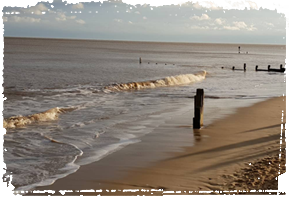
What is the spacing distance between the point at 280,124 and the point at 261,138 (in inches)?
104

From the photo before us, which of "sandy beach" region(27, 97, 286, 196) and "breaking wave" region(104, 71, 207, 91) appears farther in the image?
"breaking wave" region(104, 71, 207, 91)

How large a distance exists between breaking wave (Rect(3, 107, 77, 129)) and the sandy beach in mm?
5170

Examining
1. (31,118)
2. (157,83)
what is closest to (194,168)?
(31,118)

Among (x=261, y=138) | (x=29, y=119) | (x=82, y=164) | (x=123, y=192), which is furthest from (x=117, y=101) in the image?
(x=123, y=192)

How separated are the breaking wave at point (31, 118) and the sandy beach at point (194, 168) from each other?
204 inches

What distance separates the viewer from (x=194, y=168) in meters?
9.36

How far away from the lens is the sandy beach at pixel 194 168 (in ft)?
26.3

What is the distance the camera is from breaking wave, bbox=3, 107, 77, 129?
15.1m

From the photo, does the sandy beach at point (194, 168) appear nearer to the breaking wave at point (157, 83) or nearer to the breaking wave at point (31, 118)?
the breaking wave at point (31, 118)

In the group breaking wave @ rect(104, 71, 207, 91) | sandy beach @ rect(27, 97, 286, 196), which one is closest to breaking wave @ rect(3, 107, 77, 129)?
sandy beach @ rect(27, 97, 286, 196)

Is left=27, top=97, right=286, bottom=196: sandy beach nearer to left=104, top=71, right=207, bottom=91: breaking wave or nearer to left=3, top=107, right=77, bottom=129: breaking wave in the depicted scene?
left=3, top=107, right=77, bottom=129: breaking wave

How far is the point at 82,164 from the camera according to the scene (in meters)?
9.86

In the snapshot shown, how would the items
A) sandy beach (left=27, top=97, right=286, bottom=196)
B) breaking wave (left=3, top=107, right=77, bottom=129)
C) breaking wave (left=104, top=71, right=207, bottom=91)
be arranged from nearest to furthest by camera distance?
sandy beach (left=27, top=97, right=286, bottom=196), breaking wave (left=3, top=107, right=77, bottom=129), breaking wave (left=104, top=71, right=207, bottom=91)

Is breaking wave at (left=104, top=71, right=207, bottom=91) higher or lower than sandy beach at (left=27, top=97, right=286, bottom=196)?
lower
